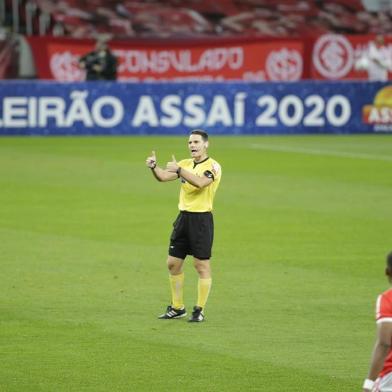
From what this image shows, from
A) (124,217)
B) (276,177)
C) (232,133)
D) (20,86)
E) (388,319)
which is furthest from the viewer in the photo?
(232,133)

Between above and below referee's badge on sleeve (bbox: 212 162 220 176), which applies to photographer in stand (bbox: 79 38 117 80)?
below

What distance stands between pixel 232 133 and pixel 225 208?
11709 mm

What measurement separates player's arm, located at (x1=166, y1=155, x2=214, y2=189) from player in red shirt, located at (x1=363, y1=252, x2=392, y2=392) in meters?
4.37

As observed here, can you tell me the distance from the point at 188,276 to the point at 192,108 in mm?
16839

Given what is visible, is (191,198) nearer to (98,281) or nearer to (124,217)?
(98,281)

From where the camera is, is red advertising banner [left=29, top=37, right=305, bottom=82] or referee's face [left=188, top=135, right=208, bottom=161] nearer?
referee's face [left=188, top=135, right=208, bottom=161]

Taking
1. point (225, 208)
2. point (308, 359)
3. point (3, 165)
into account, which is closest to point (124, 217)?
point (225, 208)

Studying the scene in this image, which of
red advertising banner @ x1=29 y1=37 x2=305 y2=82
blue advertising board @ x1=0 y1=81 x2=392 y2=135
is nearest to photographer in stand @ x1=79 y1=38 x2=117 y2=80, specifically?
blue advertising board @ x1=0 y1=81 x2=392 y2=135

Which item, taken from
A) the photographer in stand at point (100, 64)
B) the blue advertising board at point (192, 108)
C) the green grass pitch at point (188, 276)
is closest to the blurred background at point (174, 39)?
the photographer in stand at point (100, 64)

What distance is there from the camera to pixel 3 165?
25.2 m

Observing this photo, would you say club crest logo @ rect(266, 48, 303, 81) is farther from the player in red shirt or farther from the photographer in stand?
the player in red shirt

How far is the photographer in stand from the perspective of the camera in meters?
32.5

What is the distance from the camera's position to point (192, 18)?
40969 millimetres

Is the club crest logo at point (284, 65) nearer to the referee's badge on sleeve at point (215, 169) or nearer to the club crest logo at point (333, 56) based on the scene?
the club crest logo at point (333, 56)
